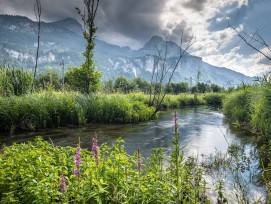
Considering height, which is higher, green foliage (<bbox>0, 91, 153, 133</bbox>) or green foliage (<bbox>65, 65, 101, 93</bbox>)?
green foliage (<bbox>65, 65, 101, 93</bbox>)

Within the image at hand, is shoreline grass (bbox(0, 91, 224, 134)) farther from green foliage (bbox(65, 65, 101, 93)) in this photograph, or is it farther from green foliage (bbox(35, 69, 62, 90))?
green foliage (bbox(65, 65, 101, 93))

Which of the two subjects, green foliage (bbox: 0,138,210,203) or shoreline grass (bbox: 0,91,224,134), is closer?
green foliage (bbox: 0,138,210,203)

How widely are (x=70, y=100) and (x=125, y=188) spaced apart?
36.5 feet

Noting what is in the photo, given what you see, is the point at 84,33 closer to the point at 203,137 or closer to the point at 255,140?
the point at 203,137

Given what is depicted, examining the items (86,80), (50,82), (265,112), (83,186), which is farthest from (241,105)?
(83,186)

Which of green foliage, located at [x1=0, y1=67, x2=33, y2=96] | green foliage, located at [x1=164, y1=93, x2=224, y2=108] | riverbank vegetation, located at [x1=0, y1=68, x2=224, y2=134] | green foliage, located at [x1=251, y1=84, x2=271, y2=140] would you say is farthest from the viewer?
green foliage, located at [x1=164, y1=93, x2=224, y2=108]

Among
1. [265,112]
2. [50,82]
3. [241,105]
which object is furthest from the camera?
[50,82]

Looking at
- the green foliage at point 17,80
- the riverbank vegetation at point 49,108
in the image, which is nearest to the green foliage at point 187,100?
the riverbank vegetation at point 49,108

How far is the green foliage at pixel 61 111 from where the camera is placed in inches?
427

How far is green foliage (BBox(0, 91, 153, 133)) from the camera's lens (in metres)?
10.8

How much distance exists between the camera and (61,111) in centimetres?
1277

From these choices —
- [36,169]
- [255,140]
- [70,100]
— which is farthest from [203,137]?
[36,169]

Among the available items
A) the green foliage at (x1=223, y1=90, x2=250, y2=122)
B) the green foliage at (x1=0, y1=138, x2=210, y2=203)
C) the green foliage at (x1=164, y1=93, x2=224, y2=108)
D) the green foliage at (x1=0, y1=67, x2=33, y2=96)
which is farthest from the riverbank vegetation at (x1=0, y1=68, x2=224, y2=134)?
the green foliage at (x1=164, y1=93, x2=224, y2=108)

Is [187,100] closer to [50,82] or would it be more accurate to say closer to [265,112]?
[50,82]
